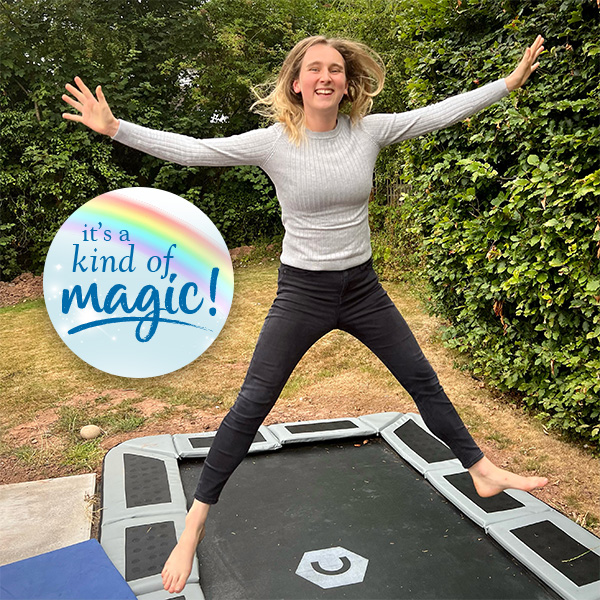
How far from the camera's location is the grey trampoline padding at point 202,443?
2590 mm

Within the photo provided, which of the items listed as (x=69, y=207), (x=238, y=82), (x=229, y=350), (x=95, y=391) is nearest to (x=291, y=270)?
(x=95, y=391)

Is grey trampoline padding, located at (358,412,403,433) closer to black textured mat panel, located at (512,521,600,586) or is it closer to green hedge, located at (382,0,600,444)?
green hedge, located at (382,0,600,444)

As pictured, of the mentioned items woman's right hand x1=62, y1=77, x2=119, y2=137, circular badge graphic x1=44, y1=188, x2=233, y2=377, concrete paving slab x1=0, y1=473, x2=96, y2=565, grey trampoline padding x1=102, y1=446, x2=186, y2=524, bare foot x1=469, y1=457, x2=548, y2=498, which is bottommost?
concrete paving slab x1=0, y1=473, x2=96, y2=565

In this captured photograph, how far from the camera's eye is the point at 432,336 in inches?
172

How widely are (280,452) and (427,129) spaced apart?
1.59 meters

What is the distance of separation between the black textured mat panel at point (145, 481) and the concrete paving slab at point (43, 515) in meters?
0.18

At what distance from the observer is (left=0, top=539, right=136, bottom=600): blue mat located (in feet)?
5.48

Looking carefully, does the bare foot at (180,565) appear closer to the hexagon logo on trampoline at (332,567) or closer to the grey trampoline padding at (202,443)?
the hexagon logo on trampoline at (332,567)

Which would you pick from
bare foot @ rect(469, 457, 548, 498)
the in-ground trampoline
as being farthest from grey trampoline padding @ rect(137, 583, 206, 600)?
bare foot @ rect(469, 457, 548, 498)

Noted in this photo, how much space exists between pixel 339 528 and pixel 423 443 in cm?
76

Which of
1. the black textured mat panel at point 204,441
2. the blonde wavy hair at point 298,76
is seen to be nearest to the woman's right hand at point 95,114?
the blonde wavy hair at point 298,76

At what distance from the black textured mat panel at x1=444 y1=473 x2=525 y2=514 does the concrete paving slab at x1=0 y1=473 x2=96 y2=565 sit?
1.45 metres

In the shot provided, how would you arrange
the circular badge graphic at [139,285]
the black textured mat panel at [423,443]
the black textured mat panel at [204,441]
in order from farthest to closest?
1. the circular badge graphic at [139,285]
2. the black textured mat panel at [204,441]
3. the black textured mat panel at [423,443]

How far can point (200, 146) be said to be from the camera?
1704 millimetres
